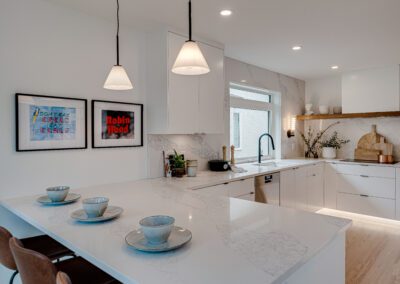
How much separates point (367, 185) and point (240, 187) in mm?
2492

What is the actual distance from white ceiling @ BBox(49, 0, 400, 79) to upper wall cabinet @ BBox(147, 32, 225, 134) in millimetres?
182

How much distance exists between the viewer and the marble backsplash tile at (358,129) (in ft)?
15.4

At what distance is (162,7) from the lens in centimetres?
238

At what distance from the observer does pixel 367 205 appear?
451 cm

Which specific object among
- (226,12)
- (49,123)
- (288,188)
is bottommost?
(288,188)

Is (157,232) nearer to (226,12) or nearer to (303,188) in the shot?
(226,12)

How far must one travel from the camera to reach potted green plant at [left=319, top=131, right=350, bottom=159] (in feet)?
17.0

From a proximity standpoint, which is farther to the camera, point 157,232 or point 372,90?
point 372,90

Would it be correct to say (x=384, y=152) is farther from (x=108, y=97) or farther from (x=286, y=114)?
(x=108, y=97)

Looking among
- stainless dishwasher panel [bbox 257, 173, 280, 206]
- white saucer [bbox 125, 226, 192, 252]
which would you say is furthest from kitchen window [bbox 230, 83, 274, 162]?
white saucer [bbox 125, 226, 192, 252]

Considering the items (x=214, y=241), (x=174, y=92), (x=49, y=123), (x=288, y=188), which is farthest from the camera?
(x=288, y=188)

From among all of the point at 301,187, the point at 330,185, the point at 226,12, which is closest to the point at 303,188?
the point at 301,187

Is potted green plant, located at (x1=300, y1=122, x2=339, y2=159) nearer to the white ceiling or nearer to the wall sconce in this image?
the wall sconce

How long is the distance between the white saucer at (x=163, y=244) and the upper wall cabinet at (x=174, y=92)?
1.57 metres
